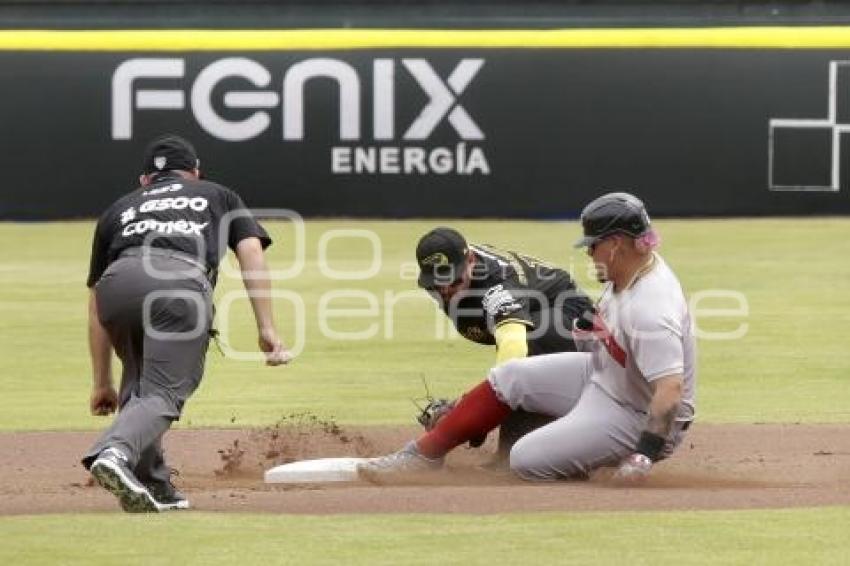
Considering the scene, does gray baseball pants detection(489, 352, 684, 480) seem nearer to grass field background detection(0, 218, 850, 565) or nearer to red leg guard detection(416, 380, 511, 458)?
red leg guard detection(416, 380, 511, 458)

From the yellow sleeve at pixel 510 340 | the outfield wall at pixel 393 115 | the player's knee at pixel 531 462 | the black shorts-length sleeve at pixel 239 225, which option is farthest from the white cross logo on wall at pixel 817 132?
the black shorts-length sleeve at pixel 239 225

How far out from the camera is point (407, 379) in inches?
490

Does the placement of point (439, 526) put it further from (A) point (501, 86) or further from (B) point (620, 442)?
(A) point (501, 86)

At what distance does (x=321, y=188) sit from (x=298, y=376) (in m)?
8.77

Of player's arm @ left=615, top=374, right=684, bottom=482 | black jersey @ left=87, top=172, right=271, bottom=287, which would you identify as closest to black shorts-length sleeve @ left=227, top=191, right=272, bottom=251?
black jersey @ left=87, top=172, right=271, bottom=287

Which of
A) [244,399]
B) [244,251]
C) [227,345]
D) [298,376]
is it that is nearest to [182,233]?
[244,251]

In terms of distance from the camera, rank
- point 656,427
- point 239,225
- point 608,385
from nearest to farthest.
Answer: point 656,427
point 239,225
point 608,385

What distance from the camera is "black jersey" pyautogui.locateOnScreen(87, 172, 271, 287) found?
7953 mm

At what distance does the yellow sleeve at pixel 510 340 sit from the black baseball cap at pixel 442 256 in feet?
1.02

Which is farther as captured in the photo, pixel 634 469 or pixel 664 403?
pixel 634 469

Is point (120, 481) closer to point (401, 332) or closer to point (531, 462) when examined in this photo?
point (531, 462)

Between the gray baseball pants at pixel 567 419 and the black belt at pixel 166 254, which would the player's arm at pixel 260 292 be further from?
the gray baseball pants at pixel 567 419

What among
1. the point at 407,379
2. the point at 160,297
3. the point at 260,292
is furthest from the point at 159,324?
the point at 407,379

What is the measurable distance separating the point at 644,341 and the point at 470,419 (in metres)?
1.01
